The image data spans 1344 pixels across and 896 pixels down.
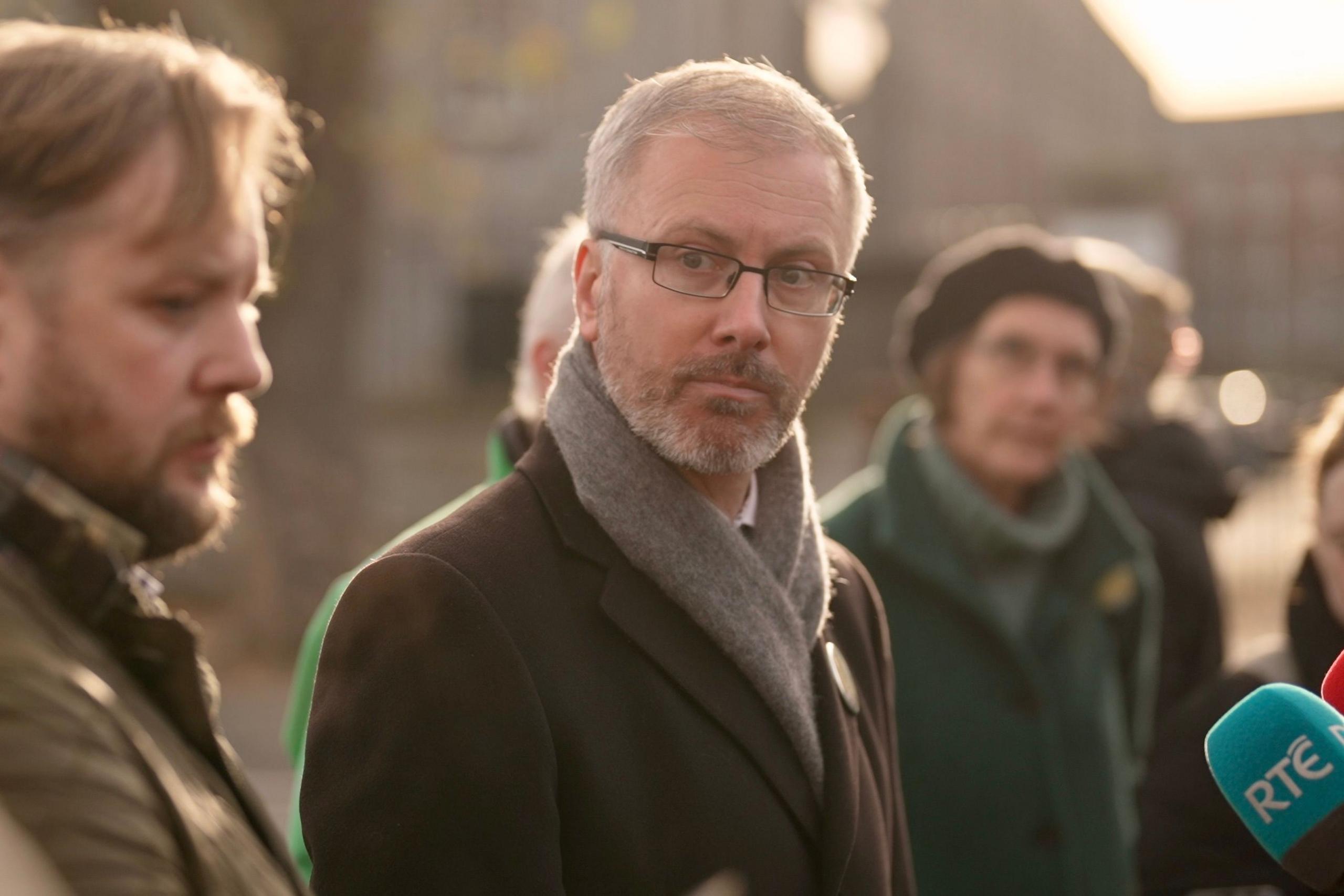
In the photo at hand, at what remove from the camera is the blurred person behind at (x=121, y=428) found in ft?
3.87

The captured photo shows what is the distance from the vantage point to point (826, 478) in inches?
662

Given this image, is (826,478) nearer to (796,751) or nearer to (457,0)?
(457,0)

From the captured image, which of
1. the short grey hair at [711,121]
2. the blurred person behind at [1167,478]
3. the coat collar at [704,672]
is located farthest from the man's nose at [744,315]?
the blurred person behind at [1167,478]

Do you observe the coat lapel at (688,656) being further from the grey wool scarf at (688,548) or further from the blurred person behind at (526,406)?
the blurred person behind at (526,406)

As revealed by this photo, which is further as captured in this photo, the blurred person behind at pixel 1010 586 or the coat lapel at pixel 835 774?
the blurred person behind at pixel 1010 586

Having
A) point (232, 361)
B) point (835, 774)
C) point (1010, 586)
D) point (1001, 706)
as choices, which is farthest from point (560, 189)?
point (232, 361)

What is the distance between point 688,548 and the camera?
2029 millimetres

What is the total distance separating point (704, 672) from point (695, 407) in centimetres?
37

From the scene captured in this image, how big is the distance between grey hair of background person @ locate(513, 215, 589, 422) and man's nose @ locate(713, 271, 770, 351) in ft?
2.96

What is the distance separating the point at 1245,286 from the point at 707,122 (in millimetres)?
44433

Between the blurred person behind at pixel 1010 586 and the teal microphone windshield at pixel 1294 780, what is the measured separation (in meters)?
1.69

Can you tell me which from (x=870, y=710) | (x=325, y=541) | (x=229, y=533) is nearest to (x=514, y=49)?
(x=325, y=541)

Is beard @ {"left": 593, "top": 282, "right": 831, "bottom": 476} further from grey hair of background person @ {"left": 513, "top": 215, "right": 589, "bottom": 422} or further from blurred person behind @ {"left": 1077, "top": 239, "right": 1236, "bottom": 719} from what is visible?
blurred person behind @ {"left": 1077, "top": 239, "right": 1236, "bottom": 719}

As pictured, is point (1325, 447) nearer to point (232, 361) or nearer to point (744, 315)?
point (744, 315)
